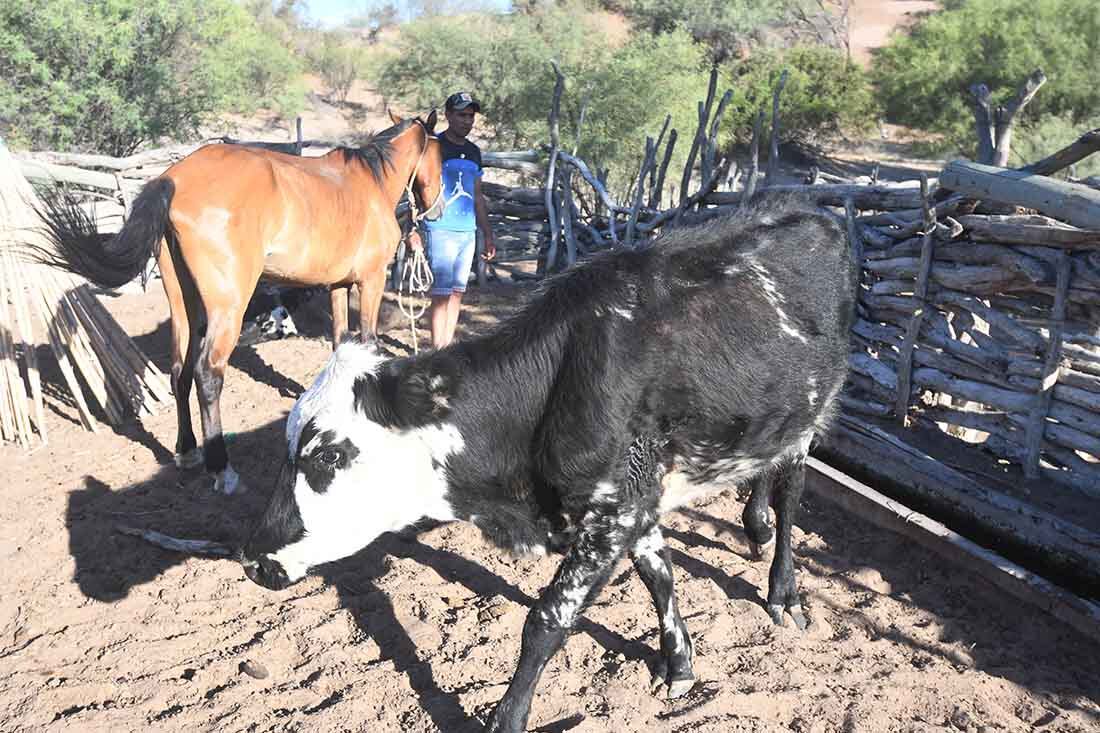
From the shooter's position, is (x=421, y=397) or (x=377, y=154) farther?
(x=377, y=154)

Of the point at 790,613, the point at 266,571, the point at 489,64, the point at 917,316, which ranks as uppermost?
the point at 489,64

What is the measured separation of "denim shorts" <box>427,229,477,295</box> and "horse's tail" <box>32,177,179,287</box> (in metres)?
2.00

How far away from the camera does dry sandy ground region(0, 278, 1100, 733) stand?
3316 millimetres

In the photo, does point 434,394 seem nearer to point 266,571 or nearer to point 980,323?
point 266,571

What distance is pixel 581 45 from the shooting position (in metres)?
26.5

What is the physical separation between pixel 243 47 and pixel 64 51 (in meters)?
4.84

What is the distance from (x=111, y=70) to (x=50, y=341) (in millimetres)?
12297

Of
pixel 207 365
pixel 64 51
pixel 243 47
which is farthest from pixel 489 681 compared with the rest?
pixel 243 47

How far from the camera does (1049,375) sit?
482 centimetres

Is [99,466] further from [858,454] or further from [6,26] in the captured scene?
[6,26]

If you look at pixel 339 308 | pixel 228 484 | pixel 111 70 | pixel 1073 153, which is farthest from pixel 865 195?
pixel 111 70

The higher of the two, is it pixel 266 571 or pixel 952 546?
pixel 266 571

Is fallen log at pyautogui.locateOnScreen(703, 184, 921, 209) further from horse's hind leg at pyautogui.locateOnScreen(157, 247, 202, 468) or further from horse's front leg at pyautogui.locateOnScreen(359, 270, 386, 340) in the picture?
horse's hind leg at pyautogui.locateOnScreen(157, 247, 202, 468)

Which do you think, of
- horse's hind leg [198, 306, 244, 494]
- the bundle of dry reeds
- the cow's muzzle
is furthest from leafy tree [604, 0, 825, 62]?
the cow's muzzle
